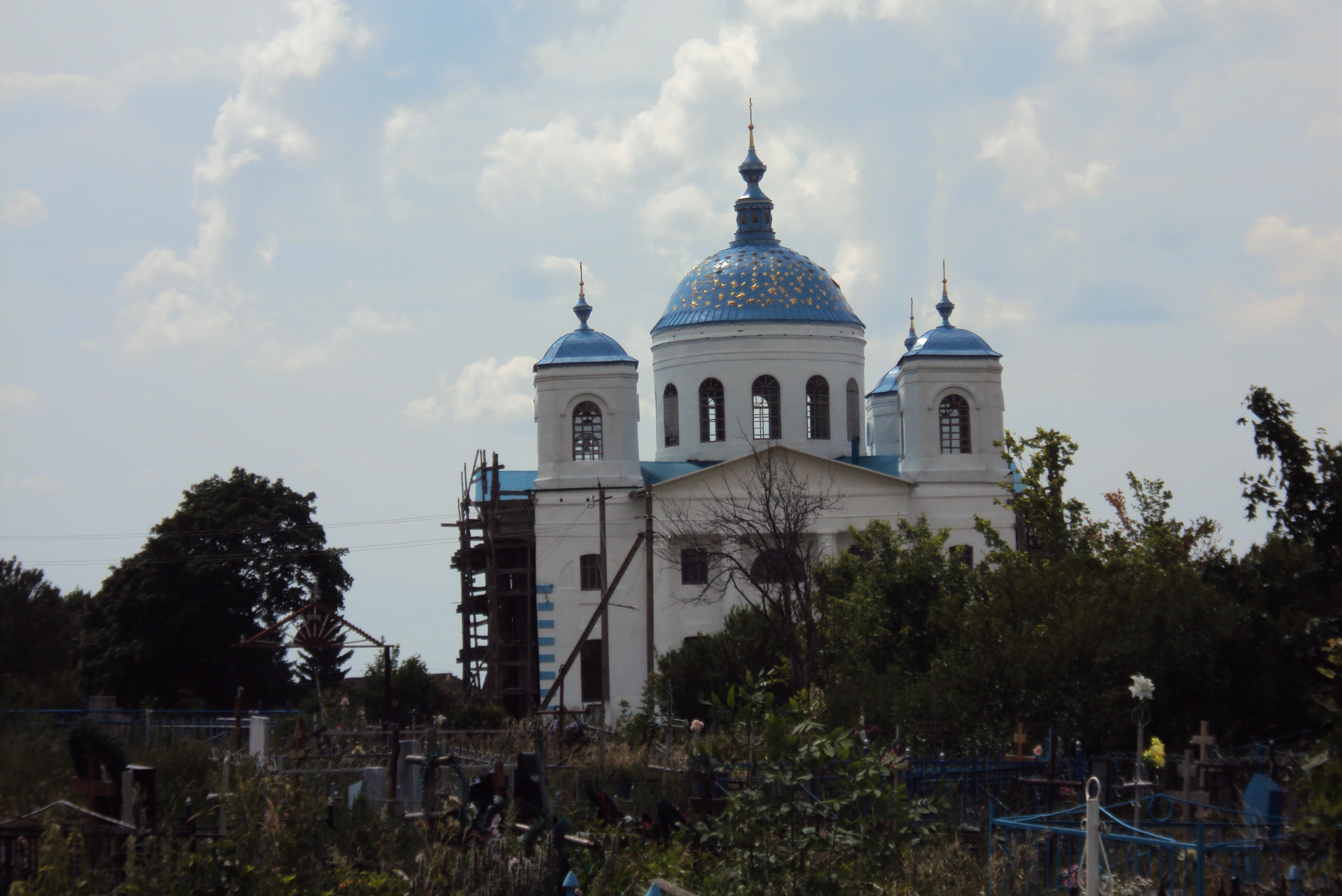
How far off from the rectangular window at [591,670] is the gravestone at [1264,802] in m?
26.8

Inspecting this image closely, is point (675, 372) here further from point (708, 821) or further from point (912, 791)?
point (708, 821)

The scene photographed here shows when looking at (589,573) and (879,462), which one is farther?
(879,462)

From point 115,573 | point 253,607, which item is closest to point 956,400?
point 253,607

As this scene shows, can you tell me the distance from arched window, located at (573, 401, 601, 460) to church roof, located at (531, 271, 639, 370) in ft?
3.43

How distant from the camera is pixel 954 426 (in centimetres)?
3972

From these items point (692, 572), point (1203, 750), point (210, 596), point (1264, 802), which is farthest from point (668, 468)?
point (1264, 802)

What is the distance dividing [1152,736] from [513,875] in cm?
1229

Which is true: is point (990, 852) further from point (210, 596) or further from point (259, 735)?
point (210, 596)

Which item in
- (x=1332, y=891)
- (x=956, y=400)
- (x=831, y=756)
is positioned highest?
(x=956, y=400)

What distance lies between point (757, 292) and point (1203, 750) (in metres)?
27.3

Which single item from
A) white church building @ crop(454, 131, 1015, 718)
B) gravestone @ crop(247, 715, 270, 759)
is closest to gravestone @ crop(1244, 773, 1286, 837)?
gravestone @ crop(247, 715, 270, 759)

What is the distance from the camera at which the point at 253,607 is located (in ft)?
140

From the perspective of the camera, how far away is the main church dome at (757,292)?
41438mm

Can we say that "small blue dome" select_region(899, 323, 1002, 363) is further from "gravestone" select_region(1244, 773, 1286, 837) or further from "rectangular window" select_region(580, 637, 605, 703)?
"gravestone" select_region(1244, 773, 1286, 837)
